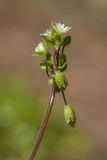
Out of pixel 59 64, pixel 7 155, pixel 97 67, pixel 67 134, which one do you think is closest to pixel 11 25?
pixel 97 67

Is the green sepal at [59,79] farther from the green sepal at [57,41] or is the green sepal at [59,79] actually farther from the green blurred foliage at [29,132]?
the green blurred foliage at [29,132]

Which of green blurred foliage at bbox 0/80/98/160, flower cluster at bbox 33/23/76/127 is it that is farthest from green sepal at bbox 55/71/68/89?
green blurred foliage at bbox 0/80/98/160

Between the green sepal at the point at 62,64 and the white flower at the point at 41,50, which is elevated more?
the white flower at the point at 41,50

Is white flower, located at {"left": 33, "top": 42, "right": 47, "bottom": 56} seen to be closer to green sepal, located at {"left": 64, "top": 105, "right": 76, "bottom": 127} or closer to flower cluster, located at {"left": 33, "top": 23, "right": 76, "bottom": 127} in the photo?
flower cluster, located at {"left": 33, "top": 23, "right": 76, "bottom": 127}

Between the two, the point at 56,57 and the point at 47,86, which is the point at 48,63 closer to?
the point at 56,57

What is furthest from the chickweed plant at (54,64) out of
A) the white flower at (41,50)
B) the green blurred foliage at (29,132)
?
the green blurred foliage at (29,132)

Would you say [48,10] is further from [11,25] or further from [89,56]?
[89,56]

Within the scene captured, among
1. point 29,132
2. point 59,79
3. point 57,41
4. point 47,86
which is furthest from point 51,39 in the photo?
point 47,86
